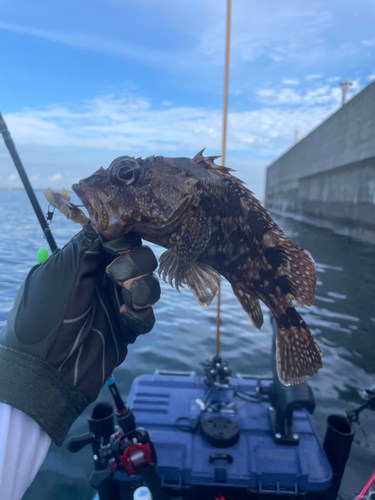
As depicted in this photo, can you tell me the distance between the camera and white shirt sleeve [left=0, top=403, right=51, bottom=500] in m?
2.18

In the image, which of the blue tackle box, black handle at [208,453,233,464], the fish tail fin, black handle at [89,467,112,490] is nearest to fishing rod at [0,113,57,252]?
the fish tail fin

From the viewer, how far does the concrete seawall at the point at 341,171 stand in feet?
84.6

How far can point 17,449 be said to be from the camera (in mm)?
2229

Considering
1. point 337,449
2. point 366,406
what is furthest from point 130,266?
point 366,406

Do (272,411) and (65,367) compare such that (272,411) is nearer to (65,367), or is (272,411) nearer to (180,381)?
(180,381)

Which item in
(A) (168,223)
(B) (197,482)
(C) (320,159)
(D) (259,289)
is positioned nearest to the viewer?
(A) (168,223)

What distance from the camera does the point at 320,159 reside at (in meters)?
39.4

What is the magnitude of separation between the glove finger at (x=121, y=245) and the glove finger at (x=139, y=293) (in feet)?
0.82

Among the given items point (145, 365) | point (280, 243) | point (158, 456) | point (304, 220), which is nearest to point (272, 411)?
point (158, 456)

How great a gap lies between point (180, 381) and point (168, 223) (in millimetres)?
3784

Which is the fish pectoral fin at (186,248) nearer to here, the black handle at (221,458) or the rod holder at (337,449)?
the black handle at (221,458)

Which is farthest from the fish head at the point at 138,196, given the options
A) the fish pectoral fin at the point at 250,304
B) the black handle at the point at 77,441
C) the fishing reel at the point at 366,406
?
the fishing reel at the point at 366,406

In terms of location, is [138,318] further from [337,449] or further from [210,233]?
[337,449]

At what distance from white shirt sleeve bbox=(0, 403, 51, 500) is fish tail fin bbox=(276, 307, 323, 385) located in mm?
1941
